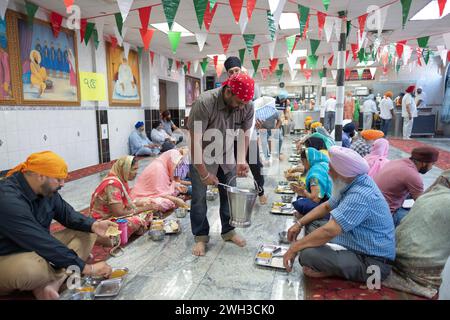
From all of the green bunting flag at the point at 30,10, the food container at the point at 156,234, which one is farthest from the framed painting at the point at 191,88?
the food container at the point at 156,234

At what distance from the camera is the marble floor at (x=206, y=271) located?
2.01 metres

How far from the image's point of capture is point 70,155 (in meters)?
6.28

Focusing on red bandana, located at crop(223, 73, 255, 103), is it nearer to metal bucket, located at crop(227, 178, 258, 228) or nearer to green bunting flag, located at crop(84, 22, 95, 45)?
metal bucket, located at crop(227, 178, 258, 228)

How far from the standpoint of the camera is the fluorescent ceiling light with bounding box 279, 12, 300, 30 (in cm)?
629

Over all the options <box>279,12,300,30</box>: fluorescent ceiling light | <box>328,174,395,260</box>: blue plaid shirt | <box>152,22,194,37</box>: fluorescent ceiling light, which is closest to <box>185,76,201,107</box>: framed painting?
<box>152,22,194,37</box>: fluorescent ceiling light

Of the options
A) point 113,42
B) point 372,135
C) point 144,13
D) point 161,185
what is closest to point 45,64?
point 144,13

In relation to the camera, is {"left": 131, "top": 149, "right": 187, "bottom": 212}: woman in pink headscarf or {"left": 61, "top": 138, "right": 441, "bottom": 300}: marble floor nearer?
{"left": 61, "top": 138, "right": 441, "bottom": 300}: marble floor

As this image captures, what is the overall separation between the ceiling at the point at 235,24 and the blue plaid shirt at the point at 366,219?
14.6ft

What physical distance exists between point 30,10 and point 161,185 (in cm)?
360

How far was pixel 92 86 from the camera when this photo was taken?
6.73 metres

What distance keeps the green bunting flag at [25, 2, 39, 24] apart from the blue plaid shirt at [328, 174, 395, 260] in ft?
17.6

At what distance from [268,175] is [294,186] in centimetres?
264

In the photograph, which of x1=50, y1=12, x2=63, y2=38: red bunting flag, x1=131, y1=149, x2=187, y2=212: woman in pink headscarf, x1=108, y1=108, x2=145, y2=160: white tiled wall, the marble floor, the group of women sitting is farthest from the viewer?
x1=108, y1=108, x2=145, y2=160: white tiled wall
